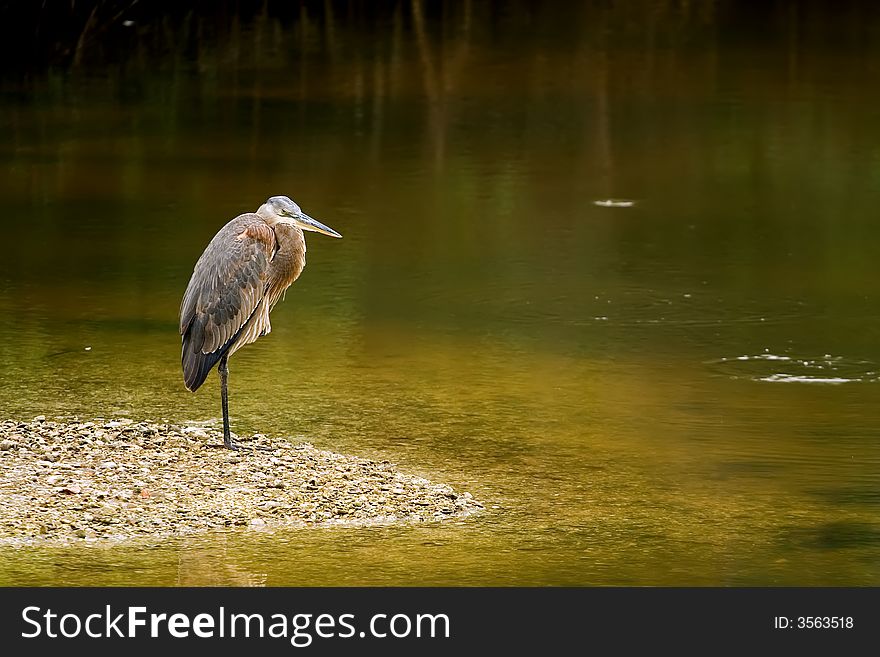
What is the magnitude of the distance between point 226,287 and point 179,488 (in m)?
1.20

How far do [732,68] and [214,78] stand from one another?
5.80 meters

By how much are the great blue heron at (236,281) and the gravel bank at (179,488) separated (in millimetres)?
381

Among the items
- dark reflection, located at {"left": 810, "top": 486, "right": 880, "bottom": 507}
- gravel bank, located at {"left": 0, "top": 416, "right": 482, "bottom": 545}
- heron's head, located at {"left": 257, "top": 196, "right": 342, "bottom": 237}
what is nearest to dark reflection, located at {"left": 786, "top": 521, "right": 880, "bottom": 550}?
dark reflection, located at {"left": 810, "top": 486, "right": 880, "bottom": 507}

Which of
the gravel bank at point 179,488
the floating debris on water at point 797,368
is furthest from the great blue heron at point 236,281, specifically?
the floating debris on water at point 797,368

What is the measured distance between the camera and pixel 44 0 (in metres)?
24.4

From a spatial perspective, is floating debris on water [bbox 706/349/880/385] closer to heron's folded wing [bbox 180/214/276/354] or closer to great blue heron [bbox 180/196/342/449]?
great blue heron [bbox 180/196/342/449]

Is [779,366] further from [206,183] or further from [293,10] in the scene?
[293,10]

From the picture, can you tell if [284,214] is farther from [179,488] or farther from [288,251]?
[179,488]

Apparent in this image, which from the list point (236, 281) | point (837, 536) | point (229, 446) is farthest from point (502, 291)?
point (837, 536)

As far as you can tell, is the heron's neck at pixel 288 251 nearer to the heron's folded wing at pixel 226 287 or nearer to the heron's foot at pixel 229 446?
the heron's folded wing at pixel 226 287

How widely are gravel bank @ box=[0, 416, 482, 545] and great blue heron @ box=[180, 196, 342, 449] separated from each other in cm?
38

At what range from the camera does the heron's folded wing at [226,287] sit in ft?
28.6

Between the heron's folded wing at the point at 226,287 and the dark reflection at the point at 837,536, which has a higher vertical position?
the heron's folded wing at the point at 226,287

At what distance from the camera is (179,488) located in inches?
310
